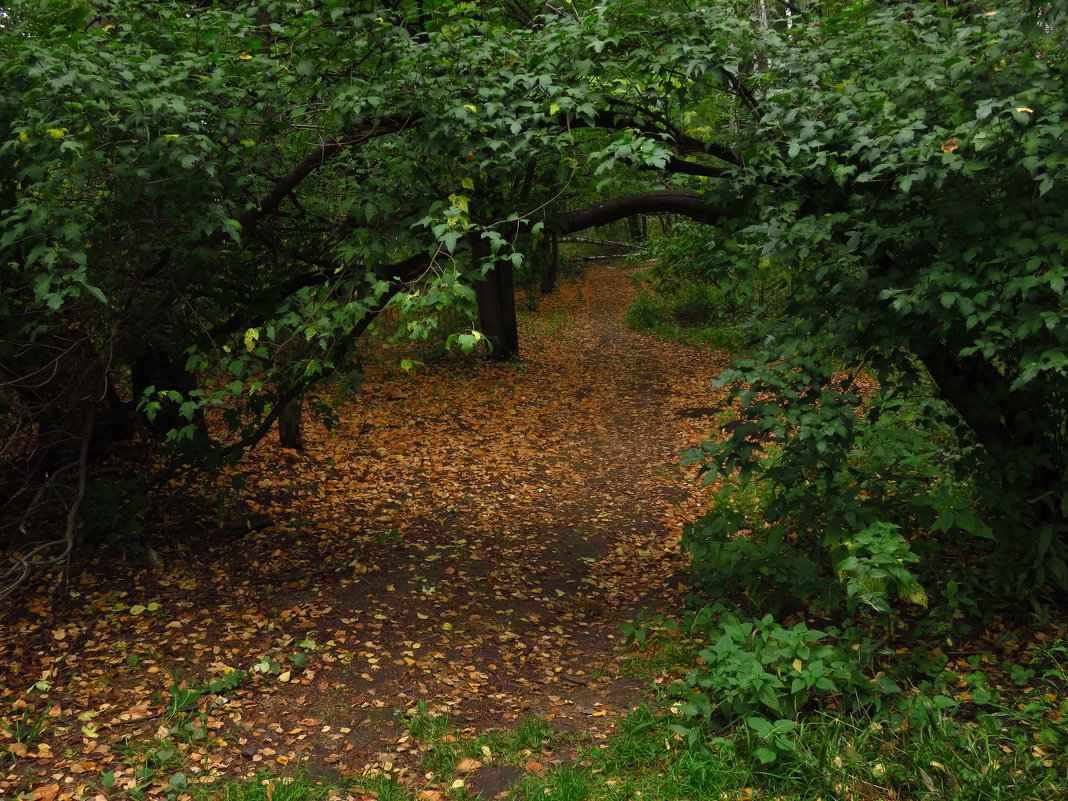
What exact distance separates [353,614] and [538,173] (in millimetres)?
3538

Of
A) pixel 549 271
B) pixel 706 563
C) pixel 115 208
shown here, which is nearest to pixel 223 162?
pixel 115 208

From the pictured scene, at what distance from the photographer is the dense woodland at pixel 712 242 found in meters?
3.84

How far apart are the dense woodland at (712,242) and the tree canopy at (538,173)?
0.03 m

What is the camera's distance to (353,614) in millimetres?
5816

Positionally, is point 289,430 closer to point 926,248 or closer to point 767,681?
point 767,681

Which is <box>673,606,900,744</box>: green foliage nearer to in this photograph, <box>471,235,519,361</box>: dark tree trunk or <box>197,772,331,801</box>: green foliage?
<box>197,772,331,801</box>: green foliage

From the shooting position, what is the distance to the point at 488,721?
4.63 metres

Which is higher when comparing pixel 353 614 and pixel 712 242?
pixel 712 242

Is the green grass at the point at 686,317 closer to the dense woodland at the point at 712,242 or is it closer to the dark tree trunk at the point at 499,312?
the dark tree trunk at the point at 499,312

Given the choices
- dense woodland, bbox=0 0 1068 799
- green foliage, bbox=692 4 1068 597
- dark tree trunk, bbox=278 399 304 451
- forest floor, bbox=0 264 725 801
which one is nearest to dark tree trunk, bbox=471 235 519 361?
forest floor, bbox=0 264 725 801

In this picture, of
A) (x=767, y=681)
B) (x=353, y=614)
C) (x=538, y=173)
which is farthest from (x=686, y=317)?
(x=767, y=681)

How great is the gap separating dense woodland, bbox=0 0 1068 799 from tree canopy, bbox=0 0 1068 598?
27 millimetres

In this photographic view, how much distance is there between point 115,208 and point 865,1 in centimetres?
505

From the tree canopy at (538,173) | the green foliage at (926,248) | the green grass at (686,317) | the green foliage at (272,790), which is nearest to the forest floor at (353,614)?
the green foliage at (272,790)
